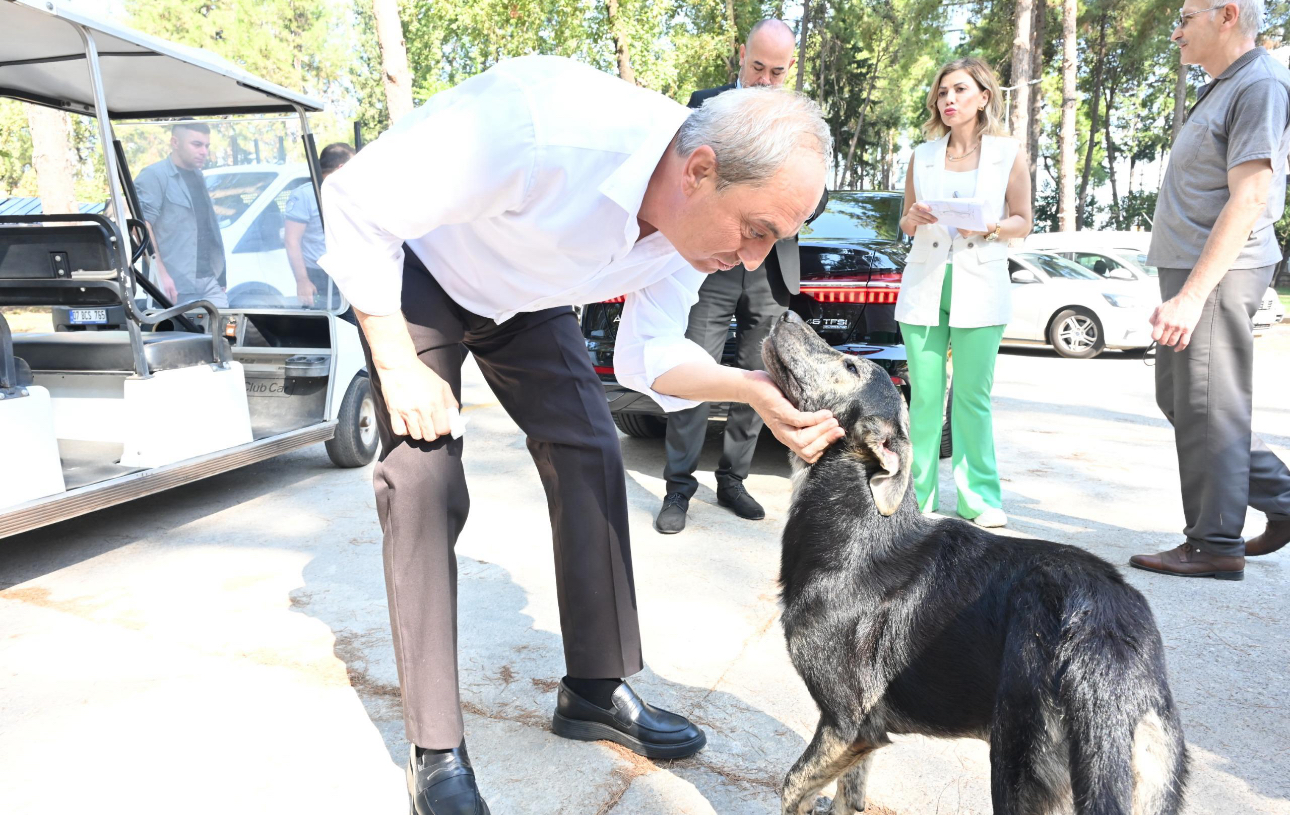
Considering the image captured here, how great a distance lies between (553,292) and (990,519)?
3.34 metres

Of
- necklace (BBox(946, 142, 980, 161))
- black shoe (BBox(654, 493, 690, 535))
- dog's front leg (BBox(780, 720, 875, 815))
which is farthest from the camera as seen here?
black shoe (BBox(654, 493, 690, 535))

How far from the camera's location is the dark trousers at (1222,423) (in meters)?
3.66

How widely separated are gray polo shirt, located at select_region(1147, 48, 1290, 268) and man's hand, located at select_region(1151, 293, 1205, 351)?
27cm

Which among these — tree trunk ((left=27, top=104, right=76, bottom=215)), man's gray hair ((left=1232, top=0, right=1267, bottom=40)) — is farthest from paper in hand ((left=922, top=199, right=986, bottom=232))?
tree trunk ((left=27, top=104, right=76, bottom=215))

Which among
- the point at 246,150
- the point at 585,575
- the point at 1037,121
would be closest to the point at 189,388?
the point at 246,150

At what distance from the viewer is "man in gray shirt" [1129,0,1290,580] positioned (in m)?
3.52

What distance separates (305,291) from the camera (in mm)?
6043

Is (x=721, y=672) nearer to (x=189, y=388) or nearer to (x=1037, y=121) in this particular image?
(x=189, y=388)

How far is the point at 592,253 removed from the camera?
2082 millimetres

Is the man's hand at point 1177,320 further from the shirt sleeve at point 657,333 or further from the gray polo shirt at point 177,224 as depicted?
the gray polo shirt at point 177,224

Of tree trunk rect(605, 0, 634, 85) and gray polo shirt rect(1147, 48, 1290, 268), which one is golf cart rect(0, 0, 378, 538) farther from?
tree trunk rect(605, 0, 634, 85)

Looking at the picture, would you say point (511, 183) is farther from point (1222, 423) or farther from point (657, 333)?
point (1222, 423)

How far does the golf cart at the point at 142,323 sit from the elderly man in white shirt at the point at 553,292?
8.45 feet

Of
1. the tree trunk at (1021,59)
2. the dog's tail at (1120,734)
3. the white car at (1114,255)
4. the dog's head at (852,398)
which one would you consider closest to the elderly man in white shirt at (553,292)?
the dog's head at (852,398)
